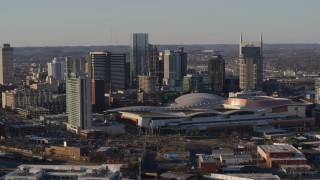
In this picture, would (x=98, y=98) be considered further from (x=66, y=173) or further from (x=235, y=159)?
(x=66, y=173)

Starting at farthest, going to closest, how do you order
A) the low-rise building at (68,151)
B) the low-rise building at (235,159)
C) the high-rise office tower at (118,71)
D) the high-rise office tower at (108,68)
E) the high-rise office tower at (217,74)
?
the high-rise office tower at (118,71) → the high-rise office tower at (108,68) → the high-rise office tower at (217,74) → the low-rise building at (68,151) → the low-rise building at (235,159)

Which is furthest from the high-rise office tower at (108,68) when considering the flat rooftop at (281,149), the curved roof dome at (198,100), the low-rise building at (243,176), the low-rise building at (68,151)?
the low-rise building at (243,176)

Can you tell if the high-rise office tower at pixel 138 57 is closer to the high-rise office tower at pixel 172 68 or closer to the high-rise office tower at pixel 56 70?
the high-rise office tower at pixel 172 68

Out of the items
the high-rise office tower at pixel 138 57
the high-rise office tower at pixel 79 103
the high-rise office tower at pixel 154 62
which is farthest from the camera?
the high-rise office tower at pixel 138 57

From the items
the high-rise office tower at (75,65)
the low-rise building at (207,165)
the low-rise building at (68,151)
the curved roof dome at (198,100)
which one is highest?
the high-rise office tower at (75,65)

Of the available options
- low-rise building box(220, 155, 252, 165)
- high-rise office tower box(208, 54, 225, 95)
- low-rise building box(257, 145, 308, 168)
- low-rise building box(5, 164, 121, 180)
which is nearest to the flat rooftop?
low-rise building box(257, 145, 308, 168)

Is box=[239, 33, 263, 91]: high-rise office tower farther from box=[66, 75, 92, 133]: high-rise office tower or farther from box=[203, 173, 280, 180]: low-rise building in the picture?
box=[203, 173, 280, 180]: low-rise building

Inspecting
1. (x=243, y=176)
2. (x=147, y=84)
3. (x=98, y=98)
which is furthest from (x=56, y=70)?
(x=243, y=176)

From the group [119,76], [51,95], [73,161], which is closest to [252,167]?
[73,161]
